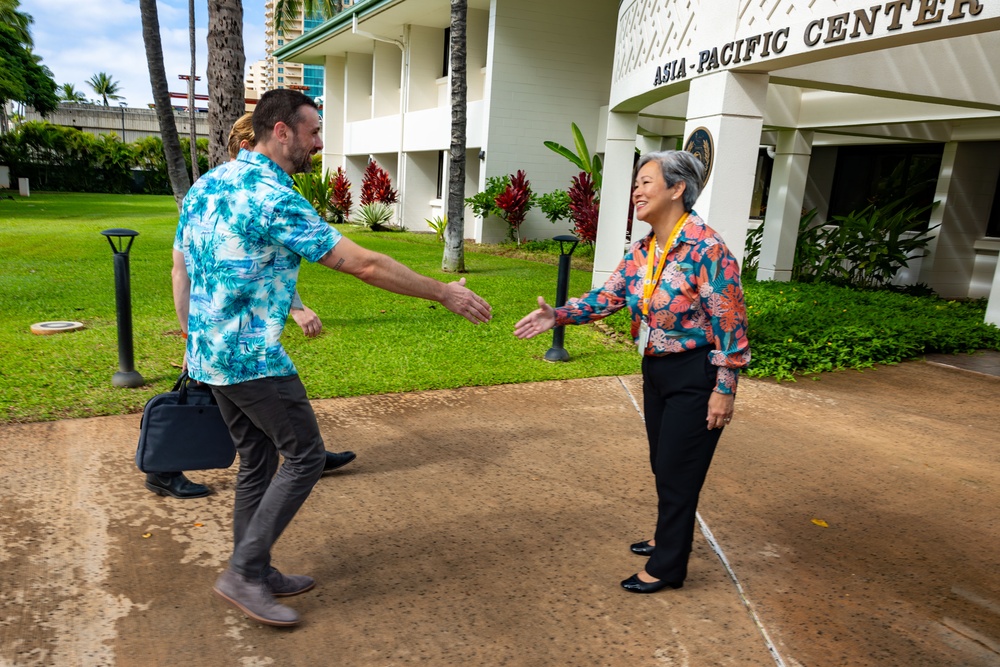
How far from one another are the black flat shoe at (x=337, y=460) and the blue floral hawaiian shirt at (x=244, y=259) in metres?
1.75

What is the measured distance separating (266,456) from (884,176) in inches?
593

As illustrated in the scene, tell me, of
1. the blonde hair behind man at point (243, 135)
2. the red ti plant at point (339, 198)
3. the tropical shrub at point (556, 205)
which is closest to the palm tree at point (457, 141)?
the tropical shrub at point (556, 205)

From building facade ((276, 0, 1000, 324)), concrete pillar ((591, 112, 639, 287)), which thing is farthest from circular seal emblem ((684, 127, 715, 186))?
concrete pillar ((591, 112, 639, 287))

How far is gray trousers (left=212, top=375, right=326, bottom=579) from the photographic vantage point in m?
2.57

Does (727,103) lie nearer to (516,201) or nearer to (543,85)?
(516,201)

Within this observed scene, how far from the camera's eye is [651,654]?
108 inches

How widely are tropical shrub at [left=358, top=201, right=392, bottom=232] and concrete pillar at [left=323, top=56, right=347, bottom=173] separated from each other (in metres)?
7.62

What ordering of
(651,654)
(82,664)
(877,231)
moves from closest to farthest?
(82,664) < (651,654) < (877,231)

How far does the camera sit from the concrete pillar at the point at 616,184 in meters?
9.98

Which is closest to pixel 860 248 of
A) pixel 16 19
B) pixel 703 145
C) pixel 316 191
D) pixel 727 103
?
pixel 703 145

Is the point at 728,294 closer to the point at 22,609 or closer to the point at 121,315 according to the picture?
the point at 22,609

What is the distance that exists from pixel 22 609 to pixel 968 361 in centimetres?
846

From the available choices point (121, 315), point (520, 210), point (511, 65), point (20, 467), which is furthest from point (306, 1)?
point (20, 467)

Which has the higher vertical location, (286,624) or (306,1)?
(306,1)
